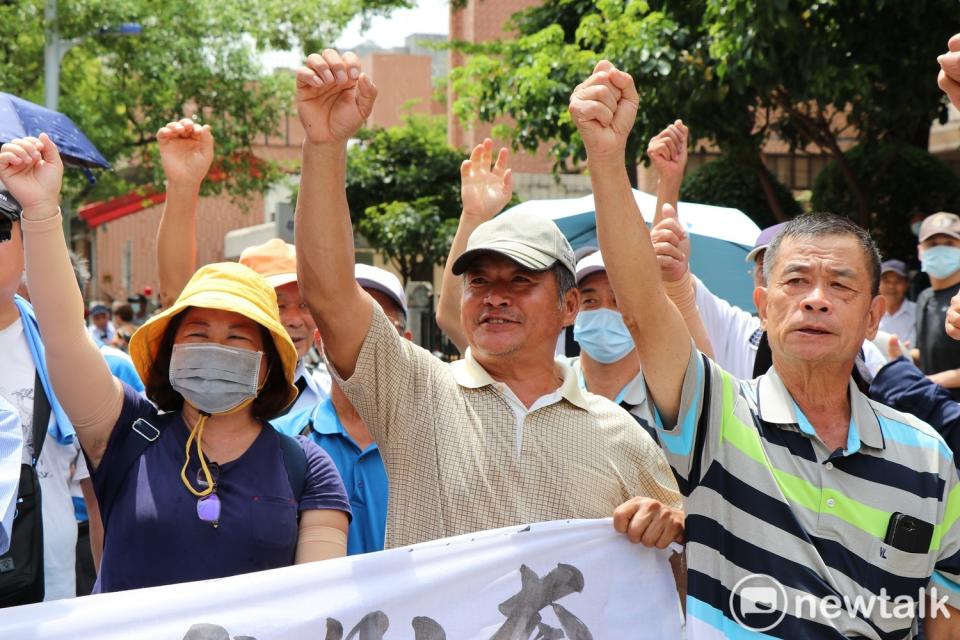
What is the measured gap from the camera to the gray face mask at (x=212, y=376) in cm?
298

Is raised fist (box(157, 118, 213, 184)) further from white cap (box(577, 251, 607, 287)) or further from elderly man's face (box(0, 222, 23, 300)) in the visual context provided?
white cap (box(577, 251, 607, 287))

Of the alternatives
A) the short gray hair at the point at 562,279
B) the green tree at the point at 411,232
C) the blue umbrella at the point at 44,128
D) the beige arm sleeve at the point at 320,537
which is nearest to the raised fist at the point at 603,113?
the short gray hair at the point at 562,279

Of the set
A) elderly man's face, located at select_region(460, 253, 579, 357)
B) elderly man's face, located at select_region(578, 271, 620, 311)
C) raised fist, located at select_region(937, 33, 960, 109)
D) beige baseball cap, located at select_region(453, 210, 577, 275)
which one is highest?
raised fist, located at select_region(937, 33, 960, 109)

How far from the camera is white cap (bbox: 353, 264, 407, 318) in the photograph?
4.13 metres

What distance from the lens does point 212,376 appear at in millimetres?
2990

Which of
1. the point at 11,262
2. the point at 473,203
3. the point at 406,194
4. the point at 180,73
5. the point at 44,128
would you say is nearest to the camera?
the point at 11,262

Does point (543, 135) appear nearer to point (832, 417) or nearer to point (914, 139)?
point (914, 139)

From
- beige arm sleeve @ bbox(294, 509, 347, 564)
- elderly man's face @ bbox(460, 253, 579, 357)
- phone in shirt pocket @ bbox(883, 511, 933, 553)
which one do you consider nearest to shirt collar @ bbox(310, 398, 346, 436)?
beige arm sleeve @ bbox(294, 509, 347, 564)

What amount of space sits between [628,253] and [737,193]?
38.4ft

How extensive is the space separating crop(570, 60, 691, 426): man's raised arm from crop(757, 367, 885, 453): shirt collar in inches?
10.3

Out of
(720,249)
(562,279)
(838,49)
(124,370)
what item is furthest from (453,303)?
(838,49)

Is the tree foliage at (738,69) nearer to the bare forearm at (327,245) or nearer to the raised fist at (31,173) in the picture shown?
the bare forearm at (327,245)

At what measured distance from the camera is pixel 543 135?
11.9m

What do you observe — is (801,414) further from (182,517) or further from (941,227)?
(941,227)
